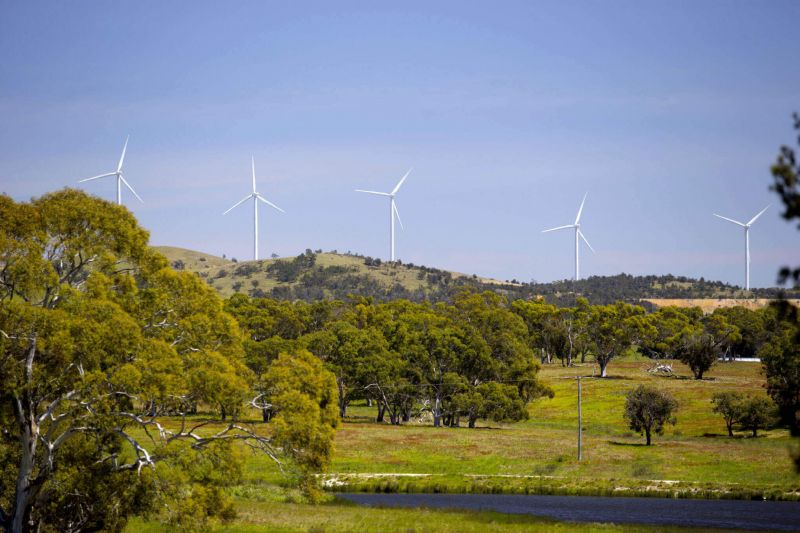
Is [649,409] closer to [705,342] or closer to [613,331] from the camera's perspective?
[705,342]

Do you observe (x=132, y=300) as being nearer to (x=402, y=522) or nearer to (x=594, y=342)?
(x=402, y=522)

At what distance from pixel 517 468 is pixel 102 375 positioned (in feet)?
160

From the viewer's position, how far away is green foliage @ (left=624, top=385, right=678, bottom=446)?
8531cm

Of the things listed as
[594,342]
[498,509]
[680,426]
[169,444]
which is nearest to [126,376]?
[169,444]

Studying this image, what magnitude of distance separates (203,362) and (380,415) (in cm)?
7525

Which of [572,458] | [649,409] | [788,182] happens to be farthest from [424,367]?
[788,182]

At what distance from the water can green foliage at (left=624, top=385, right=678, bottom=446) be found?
26.5 meters

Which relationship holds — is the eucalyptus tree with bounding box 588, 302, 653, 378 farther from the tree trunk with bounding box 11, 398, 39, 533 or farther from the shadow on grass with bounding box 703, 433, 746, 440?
the tree trunk with bounding box 11, 398, 39, 533

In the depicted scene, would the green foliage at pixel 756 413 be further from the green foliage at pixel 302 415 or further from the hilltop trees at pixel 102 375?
the hilltop trees at pixel 102 375

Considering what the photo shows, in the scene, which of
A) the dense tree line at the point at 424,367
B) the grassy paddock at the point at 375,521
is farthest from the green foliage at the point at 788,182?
the dense tree line at the point at 424,367

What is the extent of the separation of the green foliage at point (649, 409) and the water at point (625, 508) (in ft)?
86.9

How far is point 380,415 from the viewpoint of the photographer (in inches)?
4163

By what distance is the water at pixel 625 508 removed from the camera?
161ft

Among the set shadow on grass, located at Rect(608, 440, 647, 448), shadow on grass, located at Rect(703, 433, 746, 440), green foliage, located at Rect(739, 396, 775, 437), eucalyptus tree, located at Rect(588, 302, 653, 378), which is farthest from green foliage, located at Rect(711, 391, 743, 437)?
eucalyptus tree, located at Rect(588, 302, 653, 378)
